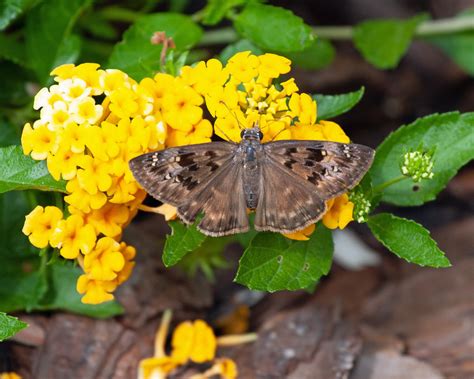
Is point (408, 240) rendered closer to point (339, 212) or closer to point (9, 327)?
point (339, 212)

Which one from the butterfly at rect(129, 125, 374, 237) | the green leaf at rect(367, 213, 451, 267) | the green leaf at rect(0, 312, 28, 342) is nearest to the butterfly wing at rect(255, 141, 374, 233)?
the butterfly at rect(129, 125, 374, 237)

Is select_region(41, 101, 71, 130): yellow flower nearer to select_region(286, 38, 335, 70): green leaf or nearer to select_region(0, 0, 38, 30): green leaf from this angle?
select_region(0, 0, 38, 30): green leaf

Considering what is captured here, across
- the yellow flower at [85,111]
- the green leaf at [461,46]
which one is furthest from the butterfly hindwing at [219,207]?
the green leaf at [461,46]

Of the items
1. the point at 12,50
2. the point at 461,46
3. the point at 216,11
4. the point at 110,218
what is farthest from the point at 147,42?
the point at 461,46

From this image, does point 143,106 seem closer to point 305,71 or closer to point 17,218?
point 17,218

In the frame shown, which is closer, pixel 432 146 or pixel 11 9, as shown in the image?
pixel 432 146

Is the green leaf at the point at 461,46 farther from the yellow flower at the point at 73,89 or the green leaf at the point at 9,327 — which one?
the green leaf at the point at 9,327
